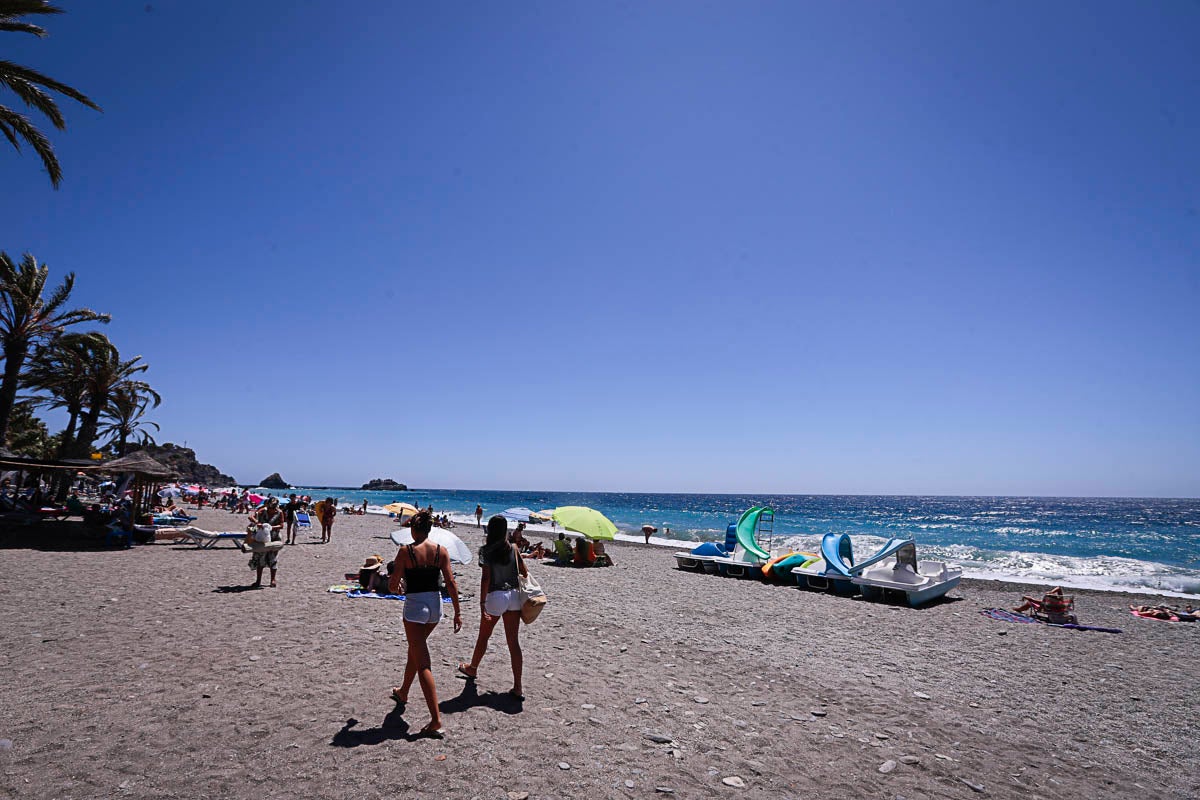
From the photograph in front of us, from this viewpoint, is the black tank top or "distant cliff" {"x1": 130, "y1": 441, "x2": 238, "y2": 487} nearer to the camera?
the black tank top

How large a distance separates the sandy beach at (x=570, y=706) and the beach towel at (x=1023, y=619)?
3.63 ft

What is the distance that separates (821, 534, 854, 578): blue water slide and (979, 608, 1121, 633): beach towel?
340 cm

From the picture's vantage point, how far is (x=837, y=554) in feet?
57.1

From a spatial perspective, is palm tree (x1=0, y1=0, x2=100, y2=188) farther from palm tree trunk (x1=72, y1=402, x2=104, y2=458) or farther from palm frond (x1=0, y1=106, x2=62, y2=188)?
palm tree trunk (x1=72, y1=402, x2=104, y2=458)

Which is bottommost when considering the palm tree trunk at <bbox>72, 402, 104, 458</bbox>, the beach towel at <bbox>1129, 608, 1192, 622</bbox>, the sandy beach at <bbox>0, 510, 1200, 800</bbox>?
the beach towel at <bbox>1129, 608, 1192, 622</bbox>

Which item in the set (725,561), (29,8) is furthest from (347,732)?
(725,561)

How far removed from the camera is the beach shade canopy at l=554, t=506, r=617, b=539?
1875 centimetres

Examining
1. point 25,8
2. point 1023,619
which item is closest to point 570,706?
point 1023,619

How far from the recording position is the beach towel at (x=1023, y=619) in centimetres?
1301

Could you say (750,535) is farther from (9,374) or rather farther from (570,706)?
(9,374)

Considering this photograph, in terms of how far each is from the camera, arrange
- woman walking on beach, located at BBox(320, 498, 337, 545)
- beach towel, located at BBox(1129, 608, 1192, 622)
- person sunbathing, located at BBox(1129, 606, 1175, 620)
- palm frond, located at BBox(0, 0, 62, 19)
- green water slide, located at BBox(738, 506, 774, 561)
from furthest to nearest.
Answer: woman walking on beach, located at BBox(320, 498, 337, 545) → green water slide, located at BBox(738, 506, 774, 561) → person sunbathing, located at BBox(1129, 606, 1175, 620) → beach towel, located at BBox(1129, 608, 1192, 622) → palm frond, located at BBox(0, 0, 62, 19)

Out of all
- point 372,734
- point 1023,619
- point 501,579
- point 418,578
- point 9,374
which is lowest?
point 1023,619

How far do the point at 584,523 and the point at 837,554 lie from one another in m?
8.01

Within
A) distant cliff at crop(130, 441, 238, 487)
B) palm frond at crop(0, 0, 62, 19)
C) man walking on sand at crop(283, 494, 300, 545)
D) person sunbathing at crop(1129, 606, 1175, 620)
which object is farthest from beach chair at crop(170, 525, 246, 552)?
distant cliff at crop(130, 441, 238, 487)
